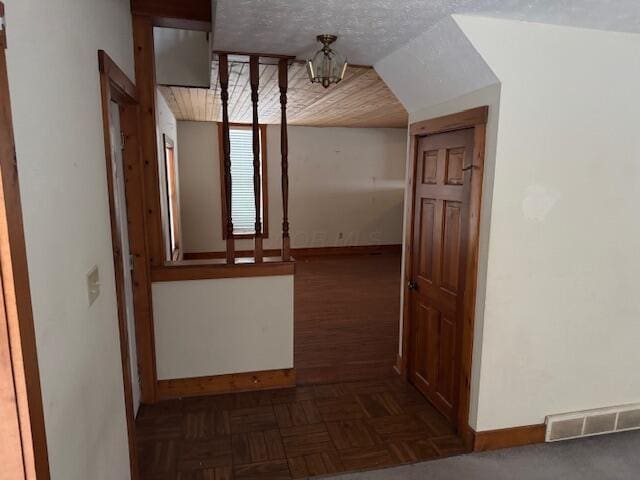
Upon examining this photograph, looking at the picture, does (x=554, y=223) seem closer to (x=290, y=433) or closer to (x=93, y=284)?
(x=290, y=433)

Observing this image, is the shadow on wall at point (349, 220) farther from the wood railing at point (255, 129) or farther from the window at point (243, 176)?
the wood railing at point (255, 129)

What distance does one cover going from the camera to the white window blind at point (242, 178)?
714 centimetres

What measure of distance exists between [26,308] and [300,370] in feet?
8.56

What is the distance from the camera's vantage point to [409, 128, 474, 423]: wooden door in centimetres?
246

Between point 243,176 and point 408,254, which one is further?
point 243,176

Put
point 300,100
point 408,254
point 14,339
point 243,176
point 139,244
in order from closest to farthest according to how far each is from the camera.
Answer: point 14,339, point 139,244, point 408,254, point 300,100, point 243,176

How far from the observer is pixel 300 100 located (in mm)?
4703

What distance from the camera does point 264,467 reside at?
224cm

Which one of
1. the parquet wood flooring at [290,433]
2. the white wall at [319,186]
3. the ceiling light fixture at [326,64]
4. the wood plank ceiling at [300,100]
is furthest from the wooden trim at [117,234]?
the white wall at [319,186]

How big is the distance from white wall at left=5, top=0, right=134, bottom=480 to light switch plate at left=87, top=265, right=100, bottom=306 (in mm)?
41

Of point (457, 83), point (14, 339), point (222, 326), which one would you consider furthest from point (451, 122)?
point (14, 339)

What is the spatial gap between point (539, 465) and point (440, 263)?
1207 millimetres

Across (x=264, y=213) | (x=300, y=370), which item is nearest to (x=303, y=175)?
(x=264, y=213)

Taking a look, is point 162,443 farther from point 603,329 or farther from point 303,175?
point 303,175
